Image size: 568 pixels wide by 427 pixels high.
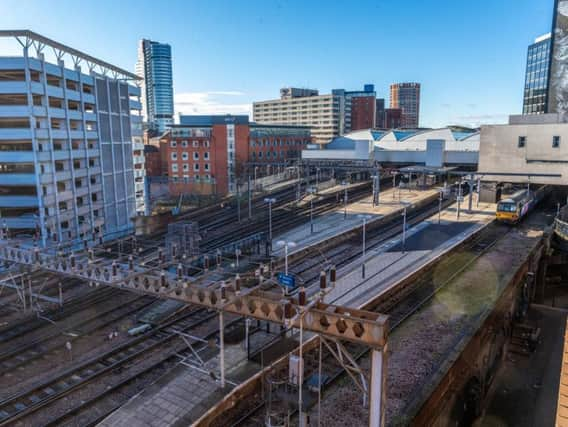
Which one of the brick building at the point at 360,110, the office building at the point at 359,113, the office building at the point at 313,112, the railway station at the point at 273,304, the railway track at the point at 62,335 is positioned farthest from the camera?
the brick building at the point at 360,110

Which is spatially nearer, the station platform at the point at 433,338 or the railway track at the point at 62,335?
the station platform at the point at 433,338

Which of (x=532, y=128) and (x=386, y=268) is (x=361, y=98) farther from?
(x=386, y=268)

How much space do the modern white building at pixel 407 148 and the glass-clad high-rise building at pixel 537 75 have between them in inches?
1173

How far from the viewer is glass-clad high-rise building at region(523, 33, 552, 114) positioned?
90.6 metres

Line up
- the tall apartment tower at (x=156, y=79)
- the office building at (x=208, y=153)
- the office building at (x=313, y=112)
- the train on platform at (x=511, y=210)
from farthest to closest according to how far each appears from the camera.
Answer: the tall apartment tower at (x=156, y=79) → the office building at (x=313, y=112) → the office building at (x=208, y=153) → the train on platform at (x=511, y=210)

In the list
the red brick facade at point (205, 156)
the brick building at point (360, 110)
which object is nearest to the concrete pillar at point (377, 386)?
the red brick facade at point (205, 156)

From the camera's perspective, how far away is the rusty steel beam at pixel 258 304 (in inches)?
334

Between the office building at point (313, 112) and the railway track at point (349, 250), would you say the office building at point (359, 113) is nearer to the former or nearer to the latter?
the office building at point (313, 112)

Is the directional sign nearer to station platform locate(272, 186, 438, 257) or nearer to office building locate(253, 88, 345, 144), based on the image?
station platform locate(272, 186, 438, 257)

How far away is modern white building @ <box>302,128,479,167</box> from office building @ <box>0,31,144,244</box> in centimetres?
2316

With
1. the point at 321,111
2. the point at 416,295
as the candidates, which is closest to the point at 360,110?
the point at 321,111

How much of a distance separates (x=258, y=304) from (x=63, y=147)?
2860 centimetres

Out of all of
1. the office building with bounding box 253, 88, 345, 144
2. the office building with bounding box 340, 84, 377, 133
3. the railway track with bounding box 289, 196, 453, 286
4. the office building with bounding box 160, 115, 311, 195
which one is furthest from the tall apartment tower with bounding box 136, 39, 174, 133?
the railway track with bounding box 289, 196, 453, 286

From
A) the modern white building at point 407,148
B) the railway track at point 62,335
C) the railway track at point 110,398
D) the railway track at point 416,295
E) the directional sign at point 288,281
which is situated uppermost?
the modern white building at point 407,148
